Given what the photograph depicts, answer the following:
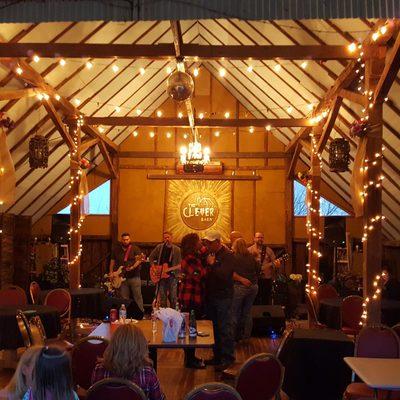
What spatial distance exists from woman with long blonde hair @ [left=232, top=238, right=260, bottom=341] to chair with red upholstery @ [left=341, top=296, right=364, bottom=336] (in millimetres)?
1355

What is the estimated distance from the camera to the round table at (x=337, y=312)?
8164 millimetres

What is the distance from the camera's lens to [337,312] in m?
8.44

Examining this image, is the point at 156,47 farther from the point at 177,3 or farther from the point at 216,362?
the point at 177,3

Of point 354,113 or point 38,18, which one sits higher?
point 354,113

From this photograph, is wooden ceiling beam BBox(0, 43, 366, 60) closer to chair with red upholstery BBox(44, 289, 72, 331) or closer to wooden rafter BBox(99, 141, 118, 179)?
chair with red upholstery BBox(44, 289, 72, 331)

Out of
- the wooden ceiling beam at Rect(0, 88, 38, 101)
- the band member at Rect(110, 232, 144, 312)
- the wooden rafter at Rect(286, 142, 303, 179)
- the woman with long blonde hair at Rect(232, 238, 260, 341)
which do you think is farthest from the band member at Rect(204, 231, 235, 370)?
the wooden rafter at Rect(286, 142, 303, 179)

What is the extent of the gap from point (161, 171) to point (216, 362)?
8.40 m

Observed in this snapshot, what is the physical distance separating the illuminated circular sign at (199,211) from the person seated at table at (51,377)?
12165 millimetres

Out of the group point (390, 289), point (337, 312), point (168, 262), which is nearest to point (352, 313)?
point (337, 312)

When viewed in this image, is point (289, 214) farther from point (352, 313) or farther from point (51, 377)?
point (51, 377)

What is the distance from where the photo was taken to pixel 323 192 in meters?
14.8

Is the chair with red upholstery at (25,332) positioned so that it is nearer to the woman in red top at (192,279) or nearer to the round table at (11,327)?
the round table at (11,327)

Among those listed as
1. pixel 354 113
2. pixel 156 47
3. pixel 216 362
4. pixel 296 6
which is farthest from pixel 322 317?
pixel 296 6

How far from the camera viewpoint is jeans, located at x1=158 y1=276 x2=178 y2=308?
33.6 feet
